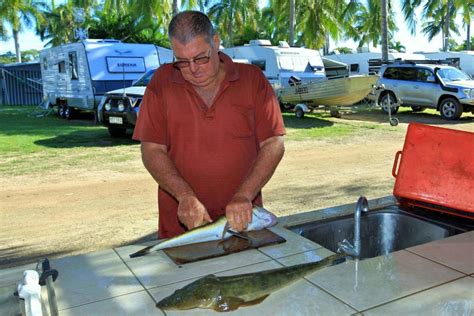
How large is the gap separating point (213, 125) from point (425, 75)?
1518cm

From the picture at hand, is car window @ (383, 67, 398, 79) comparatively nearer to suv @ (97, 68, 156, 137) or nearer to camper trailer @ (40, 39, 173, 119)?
camper trailer @ (40, 39, 173, 119)

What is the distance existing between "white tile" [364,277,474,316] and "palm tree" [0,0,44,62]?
138 ft

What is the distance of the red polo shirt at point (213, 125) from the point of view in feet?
8.46

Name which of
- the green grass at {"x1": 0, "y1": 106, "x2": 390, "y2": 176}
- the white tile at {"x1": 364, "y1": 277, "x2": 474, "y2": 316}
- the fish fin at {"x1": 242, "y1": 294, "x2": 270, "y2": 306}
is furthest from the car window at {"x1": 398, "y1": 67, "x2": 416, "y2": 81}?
the fish fin at {"x1": 242, "y1": 294, "x2": 270, "y2": 306}

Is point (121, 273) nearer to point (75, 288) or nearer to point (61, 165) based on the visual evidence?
point (75, 288)

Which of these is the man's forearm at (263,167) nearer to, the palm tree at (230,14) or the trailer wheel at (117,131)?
the trailer wheel at (117,131)

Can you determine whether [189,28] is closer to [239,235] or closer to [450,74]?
[239,235]

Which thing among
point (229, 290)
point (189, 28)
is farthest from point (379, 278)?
point (189, 28)

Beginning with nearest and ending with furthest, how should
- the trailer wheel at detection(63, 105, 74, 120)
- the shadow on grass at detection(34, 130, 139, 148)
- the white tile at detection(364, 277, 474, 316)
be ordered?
1. the white tile at detection(364, 277, 474, 316)
2. the shadow on grass at detection(34, 130, 139, 148)
3. the trailer wheel at detection(63, 105, 74, 120)

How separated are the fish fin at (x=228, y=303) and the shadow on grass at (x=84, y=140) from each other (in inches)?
365

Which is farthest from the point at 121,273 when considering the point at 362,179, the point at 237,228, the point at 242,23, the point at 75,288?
the point at 242,23

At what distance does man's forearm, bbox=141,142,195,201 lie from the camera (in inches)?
94.2

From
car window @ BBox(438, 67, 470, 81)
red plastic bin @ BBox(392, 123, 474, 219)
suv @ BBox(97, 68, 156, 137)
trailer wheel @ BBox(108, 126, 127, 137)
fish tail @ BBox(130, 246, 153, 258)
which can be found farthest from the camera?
car window @ BBox(438, 67, 470, 81)

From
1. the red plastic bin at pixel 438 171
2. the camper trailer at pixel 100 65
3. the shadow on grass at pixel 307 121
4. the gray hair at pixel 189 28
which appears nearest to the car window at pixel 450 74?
the shadow on grass at pixel 307 121
